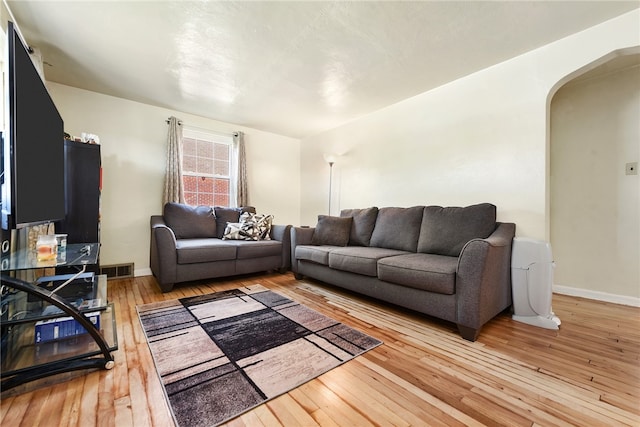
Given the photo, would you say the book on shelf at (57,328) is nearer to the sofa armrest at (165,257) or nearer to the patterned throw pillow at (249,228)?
the sofa armrest at (165,257)

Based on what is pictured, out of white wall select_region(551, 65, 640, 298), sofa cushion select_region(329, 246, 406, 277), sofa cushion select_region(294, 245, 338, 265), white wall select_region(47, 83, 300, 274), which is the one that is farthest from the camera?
white wall select_region(47, 83, 300, 274)

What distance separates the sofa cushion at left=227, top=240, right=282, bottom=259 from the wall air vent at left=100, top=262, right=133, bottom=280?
4.48 feet

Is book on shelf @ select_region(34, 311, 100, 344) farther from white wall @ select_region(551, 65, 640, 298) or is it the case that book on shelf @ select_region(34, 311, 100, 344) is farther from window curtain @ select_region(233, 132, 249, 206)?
white wall @ select_region(551, 65, 640, 298)

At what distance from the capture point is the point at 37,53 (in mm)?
2270

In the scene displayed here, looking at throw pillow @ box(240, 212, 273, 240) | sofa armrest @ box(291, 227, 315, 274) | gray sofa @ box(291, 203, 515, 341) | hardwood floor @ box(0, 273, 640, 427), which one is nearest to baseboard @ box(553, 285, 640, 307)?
hardwood floor @ box(0, 273, 640, 427)

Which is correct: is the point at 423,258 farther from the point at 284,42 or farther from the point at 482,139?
the point at 284,42

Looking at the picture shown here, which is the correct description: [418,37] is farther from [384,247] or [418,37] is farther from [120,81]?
[120,81]

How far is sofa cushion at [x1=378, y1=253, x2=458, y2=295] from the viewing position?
178cm

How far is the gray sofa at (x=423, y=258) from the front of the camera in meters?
1.71

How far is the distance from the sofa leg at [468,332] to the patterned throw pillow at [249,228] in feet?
8.53

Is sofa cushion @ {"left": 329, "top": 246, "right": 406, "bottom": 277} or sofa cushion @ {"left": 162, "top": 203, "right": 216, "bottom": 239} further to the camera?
sofa cushion @ {"left": 162, "top": 203, "right": 216, "bottom": 239}

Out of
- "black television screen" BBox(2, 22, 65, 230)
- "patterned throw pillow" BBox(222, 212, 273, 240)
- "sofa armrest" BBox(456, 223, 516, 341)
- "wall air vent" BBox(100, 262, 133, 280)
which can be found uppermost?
"black television screen" BBox(2, 22, 65, 230)

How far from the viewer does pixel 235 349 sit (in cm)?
157

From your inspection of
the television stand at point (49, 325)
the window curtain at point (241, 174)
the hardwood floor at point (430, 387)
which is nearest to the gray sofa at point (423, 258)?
the hardwood floor at point (430, 387)
